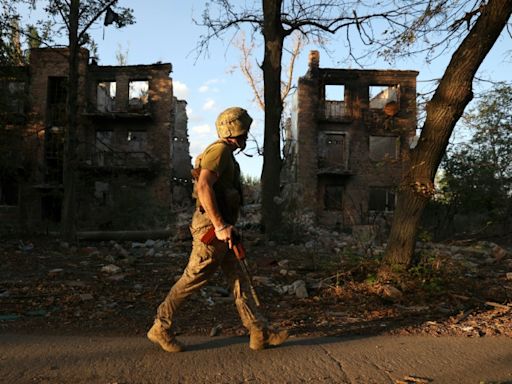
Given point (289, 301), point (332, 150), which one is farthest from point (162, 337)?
point (332, 150)

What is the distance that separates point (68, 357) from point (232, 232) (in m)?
1.36

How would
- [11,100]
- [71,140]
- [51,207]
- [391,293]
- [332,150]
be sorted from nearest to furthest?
[391,293] → [71,140] → [11,100] → [51,207] → [332,150]

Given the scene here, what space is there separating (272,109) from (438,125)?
651 centimetres

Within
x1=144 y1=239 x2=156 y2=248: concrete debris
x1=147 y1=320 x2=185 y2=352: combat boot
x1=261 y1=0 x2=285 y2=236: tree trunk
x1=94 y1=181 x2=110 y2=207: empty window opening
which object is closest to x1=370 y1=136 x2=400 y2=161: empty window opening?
x1=94 y1=181 x2=110 y2=207: empty window opening

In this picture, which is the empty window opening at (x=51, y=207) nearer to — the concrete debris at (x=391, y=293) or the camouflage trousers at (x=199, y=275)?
the concrete debris at (x=391, y=293)

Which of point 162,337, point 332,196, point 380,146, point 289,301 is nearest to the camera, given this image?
point 162,337

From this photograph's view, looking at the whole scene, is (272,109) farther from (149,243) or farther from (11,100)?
(11,100)

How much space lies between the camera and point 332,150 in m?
26.1

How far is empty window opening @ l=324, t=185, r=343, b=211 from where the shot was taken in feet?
83.0

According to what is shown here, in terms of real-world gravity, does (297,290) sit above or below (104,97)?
below

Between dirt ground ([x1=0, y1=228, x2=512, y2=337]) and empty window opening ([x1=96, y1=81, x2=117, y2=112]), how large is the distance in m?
20.0

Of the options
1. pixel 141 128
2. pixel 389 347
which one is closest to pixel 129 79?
pixel 141 128

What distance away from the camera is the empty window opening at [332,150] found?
83.8 feet

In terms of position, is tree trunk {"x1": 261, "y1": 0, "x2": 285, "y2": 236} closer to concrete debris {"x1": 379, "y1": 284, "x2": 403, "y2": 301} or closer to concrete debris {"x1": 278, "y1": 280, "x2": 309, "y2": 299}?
concrete debris {"x1": 278, "y1": 280, "x2": 309, "y2": 299}
